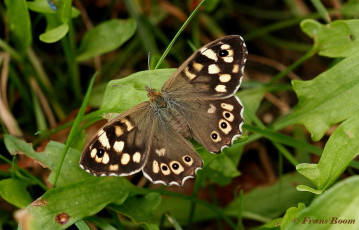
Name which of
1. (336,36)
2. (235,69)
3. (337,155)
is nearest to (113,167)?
(235,69)

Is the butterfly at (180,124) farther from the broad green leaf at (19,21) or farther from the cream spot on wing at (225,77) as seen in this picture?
the broad green leaf at (19,21)

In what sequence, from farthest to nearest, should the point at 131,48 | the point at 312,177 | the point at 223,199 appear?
the point at 131,48 → the point at 223,199 → the point at 312,177

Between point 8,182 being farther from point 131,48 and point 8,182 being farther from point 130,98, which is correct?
point 131,48

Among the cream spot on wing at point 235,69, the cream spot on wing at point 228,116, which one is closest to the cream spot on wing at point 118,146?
the cream spot on wing at point 228,116

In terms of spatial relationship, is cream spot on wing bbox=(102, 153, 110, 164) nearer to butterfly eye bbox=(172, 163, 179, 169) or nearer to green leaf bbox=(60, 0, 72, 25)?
butterfly eye bbox=(172, 163, 179, 169)

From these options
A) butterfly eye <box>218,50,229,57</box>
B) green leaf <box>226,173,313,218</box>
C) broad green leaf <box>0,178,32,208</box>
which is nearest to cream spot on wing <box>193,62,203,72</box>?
butterfly eye <box>218,50,229,57</box>

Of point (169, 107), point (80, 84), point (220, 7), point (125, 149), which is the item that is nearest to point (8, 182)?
point (125, 149)

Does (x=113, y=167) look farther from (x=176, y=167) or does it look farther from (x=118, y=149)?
(x=176, y=167)

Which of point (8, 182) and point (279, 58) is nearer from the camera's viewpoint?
point (8, 182)
